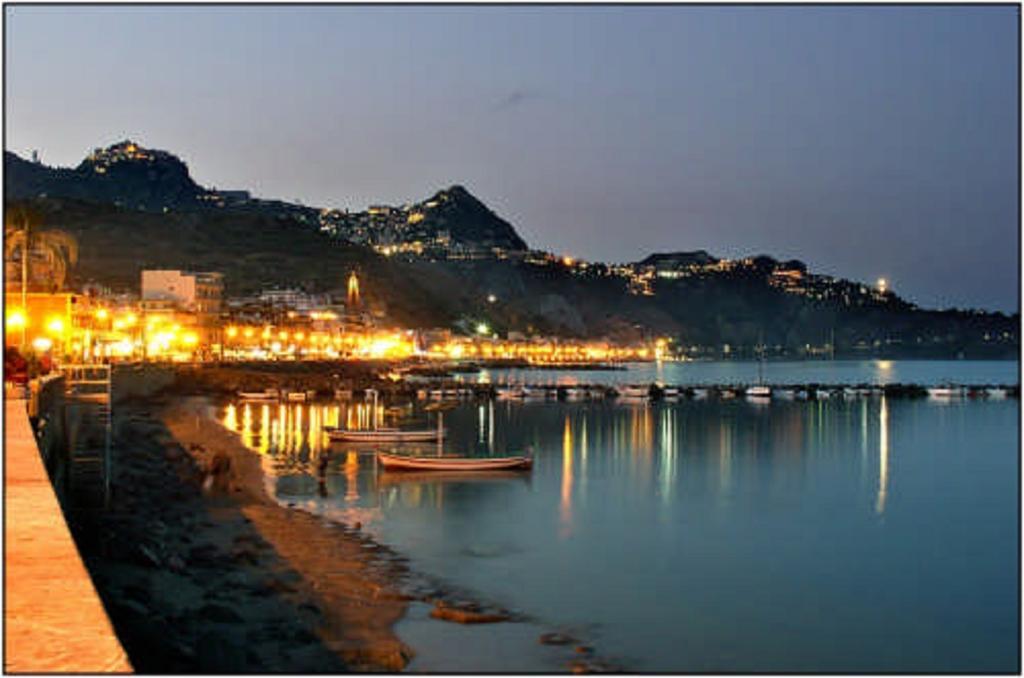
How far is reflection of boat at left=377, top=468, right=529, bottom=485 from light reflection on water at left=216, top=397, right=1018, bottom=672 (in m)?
0.22

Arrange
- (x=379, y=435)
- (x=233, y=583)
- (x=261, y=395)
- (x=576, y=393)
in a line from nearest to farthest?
(x=233, y=583)
(x=379, y=435)
(x=261, y=395)
(x=576, y=393)

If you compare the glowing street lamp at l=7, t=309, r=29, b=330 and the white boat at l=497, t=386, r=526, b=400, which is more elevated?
the glowing street lamp at l=7, t=309, r=29, b=330

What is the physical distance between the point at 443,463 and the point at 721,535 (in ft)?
42.9

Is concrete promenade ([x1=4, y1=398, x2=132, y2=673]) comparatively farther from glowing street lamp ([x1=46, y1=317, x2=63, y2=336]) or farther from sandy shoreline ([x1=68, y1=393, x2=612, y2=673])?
glowing street lamp ([x1=46, y1=317, x2=63, y2=336])

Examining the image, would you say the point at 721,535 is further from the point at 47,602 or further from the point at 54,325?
the point at 54,325

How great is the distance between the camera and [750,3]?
1792 centimetres

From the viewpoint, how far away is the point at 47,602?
28.8 feet

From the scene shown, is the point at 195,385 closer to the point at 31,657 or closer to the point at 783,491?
the point at 783,491

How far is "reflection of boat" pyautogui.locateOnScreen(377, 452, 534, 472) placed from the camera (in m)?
40.3

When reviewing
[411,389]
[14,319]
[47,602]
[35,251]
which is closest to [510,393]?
[411,389]

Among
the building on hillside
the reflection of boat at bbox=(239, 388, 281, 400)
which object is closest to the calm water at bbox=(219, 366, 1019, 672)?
the reflection of boat at bbox=(239, 388, 281, 400)

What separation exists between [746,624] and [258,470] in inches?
923

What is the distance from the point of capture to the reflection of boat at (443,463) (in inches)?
1588

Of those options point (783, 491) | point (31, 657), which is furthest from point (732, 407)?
point (31, 657)
